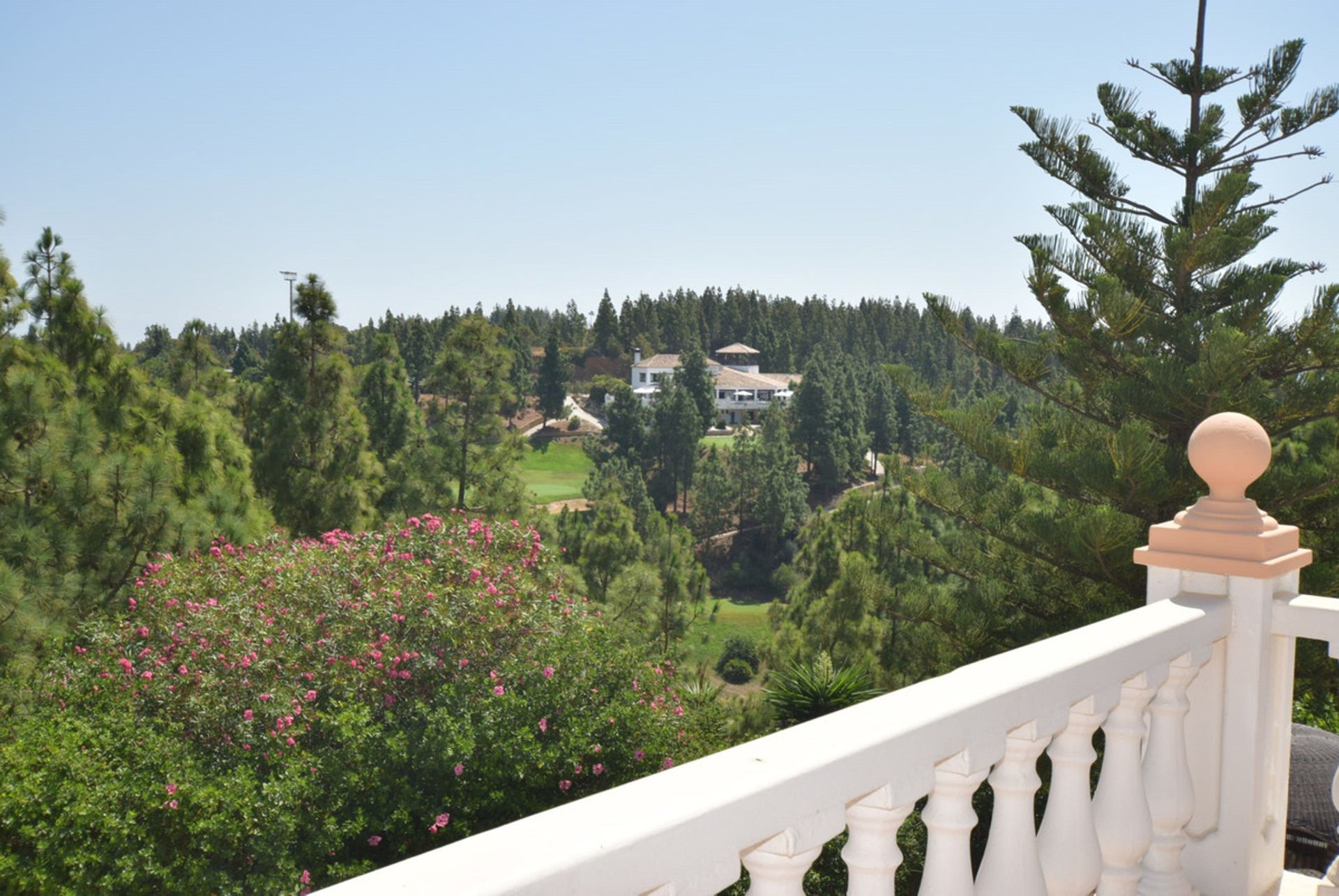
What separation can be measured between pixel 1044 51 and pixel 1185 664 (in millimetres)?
8142

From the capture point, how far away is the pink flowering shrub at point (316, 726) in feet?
14.9

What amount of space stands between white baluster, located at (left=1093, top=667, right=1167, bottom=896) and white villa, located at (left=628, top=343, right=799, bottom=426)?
53841mm

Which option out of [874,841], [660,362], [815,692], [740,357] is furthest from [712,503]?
[740,357]

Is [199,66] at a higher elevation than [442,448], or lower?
higher

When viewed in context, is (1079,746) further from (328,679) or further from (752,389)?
(752,389)

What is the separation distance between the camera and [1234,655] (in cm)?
146

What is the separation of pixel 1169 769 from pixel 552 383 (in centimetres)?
4955

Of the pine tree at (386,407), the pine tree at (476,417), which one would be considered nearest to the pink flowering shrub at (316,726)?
the pine tree at (476,417)

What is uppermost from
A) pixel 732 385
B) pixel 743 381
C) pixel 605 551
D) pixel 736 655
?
pixel 743 381

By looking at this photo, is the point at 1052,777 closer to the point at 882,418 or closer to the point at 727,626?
the point at 727,626

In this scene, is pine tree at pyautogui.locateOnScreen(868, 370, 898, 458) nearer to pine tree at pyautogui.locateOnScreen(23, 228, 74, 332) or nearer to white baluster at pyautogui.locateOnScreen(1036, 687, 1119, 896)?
pine tree at pyautogui.locateOnScreen(23, 228, 74, 332)

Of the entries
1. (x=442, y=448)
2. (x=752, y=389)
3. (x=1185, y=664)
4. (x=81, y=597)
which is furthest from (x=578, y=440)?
(x=1185, y=664)

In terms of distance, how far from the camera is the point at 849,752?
0.80 m

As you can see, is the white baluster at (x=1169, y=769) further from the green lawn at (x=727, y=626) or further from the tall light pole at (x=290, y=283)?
the green lawn at (x=727, y=626)
